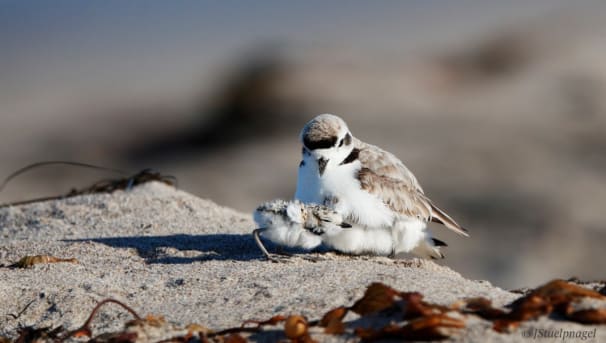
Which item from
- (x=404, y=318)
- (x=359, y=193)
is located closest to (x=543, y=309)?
(x=404, y=318)

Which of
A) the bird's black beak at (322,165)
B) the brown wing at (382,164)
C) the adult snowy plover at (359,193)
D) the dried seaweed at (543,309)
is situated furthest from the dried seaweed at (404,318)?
the brown wing at (382,164)

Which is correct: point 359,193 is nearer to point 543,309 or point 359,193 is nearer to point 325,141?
point 325,141

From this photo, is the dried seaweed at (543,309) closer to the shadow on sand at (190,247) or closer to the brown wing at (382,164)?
the shadow on sand at (190,247)

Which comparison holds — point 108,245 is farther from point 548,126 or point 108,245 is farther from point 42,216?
point 548,126

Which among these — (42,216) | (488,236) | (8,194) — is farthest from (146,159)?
(42,216)

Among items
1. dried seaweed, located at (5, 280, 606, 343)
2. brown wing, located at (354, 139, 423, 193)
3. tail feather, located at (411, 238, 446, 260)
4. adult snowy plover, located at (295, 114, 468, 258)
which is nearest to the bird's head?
adult snowy plover, located at (295, 114, 468, 258)

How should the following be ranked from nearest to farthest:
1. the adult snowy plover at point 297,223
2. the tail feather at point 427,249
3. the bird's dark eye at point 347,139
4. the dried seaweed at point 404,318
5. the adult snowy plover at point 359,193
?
the dried seaweed at point 404,318 < the adult snowy plover at point 297,223 < the adult snowy plover at point 359,193 < the bird's dark eye at point 347,139 < the tail feather at point 427,249
